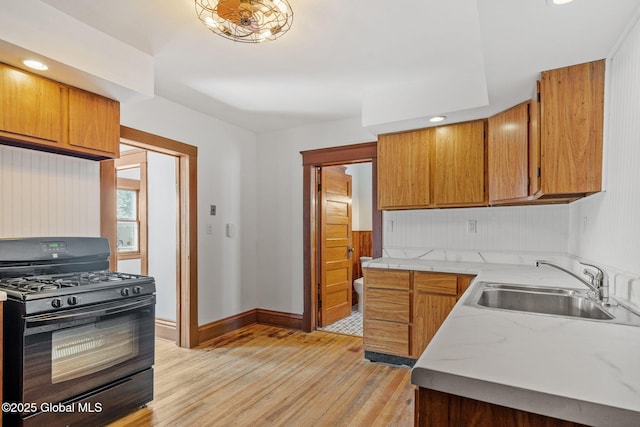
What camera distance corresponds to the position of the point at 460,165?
9.89 ft

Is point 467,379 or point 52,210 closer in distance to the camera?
point 467,379

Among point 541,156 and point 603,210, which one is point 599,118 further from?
point 603,210

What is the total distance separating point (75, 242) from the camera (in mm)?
2426

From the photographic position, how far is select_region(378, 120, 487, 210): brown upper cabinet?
2965 millimetres

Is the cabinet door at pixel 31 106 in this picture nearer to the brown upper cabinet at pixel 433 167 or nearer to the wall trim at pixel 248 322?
the wall trim at pixel 248 322

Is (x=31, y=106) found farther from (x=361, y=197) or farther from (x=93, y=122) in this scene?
(x=361, y=197)

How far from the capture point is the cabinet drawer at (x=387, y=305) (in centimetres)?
294

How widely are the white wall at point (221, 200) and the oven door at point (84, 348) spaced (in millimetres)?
1312

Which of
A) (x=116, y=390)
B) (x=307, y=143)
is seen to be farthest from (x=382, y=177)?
(x=116, y=390)

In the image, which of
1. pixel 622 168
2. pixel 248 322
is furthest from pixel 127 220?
pixel 622 168

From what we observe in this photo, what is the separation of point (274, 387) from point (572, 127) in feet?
8.41

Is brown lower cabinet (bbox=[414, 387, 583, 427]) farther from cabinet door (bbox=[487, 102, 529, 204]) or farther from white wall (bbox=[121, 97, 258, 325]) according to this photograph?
white wall (bbox=[121, 97, 258, 325])

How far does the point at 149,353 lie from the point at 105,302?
0.51 m

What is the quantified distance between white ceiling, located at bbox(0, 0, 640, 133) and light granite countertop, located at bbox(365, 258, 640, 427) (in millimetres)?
1236
